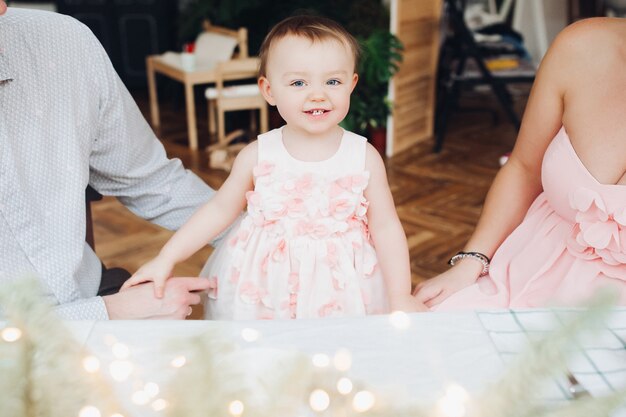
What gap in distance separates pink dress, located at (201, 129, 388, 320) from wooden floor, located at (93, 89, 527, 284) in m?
1.58

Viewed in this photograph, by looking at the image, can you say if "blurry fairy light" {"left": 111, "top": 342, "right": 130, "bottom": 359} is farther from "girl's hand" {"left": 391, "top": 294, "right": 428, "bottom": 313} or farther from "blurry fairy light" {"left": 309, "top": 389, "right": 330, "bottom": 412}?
"girl's hand" {"left": 391, "top": 294, "right": 428, "bottom": 313}

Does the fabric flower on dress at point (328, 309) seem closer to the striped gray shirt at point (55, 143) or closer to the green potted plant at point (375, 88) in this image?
the striped gray shirt at point (55, 143)

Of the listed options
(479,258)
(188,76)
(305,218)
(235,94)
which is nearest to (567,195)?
(479,258)

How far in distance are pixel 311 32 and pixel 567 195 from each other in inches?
22.6

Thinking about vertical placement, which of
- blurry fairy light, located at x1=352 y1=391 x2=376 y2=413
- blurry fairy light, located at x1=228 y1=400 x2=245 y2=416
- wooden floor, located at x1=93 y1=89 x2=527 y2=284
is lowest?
wooden floor, located at x1=93 y1=89 x2=527 y2=284

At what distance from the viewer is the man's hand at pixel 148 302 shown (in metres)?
1.20

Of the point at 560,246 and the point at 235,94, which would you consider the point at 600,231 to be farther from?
the point at 235,94

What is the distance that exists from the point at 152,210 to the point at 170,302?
39 cm

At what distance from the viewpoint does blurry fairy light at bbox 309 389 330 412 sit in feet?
1.46

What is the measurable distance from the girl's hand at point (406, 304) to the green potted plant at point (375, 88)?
11.0ft

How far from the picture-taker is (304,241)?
127cm

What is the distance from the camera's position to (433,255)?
10.1 ft

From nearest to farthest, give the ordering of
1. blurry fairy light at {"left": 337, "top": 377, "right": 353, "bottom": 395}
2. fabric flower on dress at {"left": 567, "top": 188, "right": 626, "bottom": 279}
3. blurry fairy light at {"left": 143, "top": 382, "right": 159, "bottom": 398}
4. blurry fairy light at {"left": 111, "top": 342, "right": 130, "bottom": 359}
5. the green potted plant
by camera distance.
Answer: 1. blurry fairy light at {"left": 337, "top": 377, "right": 353, "bottom": 395}
2. blurry fairy light at {"left": 143, "top": 382, "right": 159, "bottom": 398}
3. blurry fairy light at {"left": 111, "top": 342, "right": 130, "bottom": 359}
4. fabric flower on dress at {"left": 567, "top": 188, "right": 626, "bottom": 279}
5. the green potted plant

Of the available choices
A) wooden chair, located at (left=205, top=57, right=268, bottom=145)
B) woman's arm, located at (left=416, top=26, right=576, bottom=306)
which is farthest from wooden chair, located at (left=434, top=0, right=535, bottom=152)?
woman's arm, located at (left=416, top=26, right=576, bottom=306)
